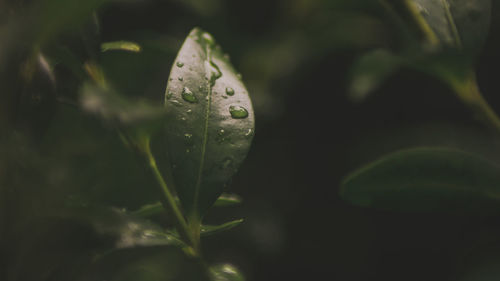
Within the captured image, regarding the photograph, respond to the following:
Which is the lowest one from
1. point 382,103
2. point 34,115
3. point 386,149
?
point 34,115

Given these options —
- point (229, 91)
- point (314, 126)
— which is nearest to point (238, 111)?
point (229, 91)

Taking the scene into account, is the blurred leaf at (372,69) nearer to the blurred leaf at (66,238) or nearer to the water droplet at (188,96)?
the water droplet at (188,96)

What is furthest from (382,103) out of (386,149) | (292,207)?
(292,207)

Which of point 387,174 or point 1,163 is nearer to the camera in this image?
point 1,163

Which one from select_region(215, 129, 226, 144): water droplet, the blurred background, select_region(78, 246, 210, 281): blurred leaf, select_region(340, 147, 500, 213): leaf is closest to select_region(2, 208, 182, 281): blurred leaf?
select_region(78, 246, 210, 281): blurred leaf

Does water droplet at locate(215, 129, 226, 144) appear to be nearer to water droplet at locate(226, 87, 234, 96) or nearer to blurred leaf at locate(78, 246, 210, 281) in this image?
water droplet at locate(226, 87, 234, 96)

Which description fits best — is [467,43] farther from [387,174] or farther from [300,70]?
[300,70]

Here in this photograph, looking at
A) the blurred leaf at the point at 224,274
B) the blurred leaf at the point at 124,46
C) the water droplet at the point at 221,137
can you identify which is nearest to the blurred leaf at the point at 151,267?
the blurred leaf at the point at 224,274
